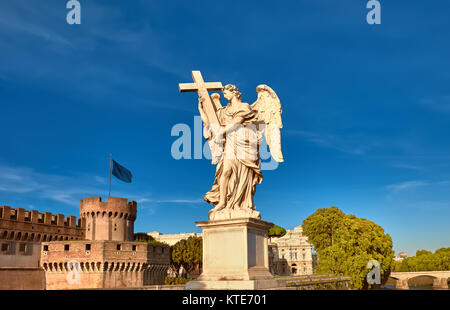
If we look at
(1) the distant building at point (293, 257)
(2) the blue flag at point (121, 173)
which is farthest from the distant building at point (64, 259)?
(1) the distant building at point (293, 257)

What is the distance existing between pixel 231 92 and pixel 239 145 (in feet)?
3.88

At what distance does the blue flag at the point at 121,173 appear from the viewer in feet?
219

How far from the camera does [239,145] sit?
333 inches

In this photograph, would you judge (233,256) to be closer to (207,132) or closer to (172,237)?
(207,132)

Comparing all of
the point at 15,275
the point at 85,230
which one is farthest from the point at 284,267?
the point at 15,275

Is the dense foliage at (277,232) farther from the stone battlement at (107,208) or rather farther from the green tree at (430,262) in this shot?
the stone battlement at (107,208)

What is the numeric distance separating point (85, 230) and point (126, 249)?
63.7 feet

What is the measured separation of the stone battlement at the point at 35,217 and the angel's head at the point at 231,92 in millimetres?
54536

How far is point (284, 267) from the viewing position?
102 meters

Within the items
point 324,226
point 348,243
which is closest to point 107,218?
point 324,226

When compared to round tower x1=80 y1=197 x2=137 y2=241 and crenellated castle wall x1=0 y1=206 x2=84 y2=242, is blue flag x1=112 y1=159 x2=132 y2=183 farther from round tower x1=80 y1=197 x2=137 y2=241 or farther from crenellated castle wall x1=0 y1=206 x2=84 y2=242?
crenellated castle wall x1=0 y1=206 x2=84 y2=242

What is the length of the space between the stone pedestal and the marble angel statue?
25cm

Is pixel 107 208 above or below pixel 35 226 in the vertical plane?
above

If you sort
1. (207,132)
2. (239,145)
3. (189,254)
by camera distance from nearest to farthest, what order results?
(239,145) → (207,132) → (189,254)
